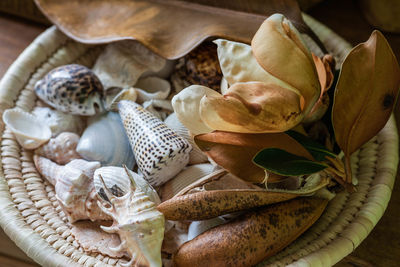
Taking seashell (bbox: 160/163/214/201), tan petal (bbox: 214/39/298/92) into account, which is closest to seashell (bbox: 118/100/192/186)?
seashell (bbox: 160/163/214/201)

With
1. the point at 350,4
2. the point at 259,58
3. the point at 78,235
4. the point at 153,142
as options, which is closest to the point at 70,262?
the point at 78,235

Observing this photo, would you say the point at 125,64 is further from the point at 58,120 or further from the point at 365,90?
the point at 365,90

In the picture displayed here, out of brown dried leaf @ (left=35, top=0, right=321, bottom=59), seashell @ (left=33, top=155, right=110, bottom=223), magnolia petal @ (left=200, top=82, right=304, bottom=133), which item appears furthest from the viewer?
brown dried leaf @ (left=35, top=0, right=321, bottom=59)

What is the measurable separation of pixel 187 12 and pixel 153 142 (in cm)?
24

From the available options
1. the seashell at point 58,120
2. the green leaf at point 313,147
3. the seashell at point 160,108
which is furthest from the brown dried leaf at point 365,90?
the seashell at point 58,120

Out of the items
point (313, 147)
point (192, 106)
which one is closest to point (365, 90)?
point (313, 147)

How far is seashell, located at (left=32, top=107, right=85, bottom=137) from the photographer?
0.61 m

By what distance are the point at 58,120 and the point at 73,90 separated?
0.18ft

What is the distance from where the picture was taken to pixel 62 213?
1.81 feet

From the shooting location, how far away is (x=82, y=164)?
1.79 ft

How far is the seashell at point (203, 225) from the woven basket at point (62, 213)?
0.07 metres

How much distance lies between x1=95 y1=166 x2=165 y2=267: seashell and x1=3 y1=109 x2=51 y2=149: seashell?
0.17m

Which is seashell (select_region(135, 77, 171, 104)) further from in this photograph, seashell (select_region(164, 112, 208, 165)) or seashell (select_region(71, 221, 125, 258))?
seashell (select_region(71, 221, 125, 258))

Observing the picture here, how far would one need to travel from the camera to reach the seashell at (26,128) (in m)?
0.58
